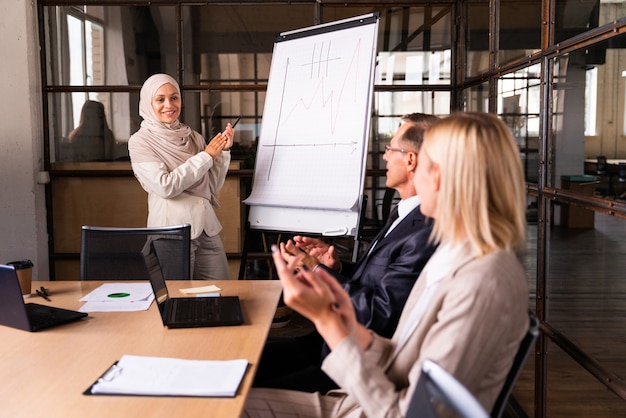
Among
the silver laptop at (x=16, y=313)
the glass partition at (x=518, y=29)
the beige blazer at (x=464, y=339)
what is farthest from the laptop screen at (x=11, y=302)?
the glass partition at (x=518, y=29)

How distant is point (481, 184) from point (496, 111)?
1.90 meters

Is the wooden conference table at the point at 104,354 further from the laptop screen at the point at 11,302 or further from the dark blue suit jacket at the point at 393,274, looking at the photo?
the dark blue suit jacket at the point at 393,274

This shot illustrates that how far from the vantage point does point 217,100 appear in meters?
3.95

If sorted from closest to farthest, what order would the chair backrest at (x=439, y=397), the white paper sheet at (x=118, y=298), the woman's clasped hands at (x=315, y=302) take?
1. the chair backrest at (x=439, y=397)
2. the woman's clasped hands at (x=315, y=302)
3. the white paper sheet at (x=118, y=298)

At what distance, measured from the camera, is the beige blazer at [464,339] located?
116 centimetres

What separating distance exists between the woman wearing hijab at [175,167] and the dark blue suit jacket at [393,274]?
1.34 meters

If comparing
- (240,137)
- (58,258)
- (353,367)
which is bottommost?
(58,258)

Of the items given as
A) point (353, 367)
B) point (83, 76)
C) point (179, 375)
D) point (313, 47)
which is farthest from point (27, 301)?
point (83, 76)

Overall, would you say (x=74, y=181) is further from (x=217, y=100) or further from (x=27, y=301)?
(x=27, y=301)

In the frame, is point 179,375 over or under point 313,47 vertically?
under

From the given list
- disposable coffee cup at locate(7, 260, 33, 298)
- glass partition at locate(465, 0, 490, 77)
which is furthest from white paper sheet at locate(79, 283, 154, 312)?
glass partition at locate(465, 0, 490, 77)

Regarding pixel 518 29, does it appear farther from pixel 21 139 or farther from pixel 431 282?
pixel 21 139

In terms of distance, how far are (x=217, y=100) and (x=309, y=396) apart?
8.71ft

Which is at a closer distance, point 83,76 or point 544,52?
point 544,52
